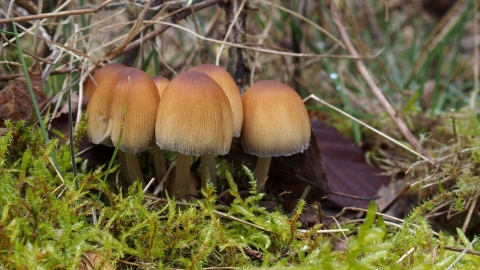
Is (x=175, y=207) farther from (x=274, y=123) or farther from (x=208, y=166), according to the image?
(x=274, y=123)

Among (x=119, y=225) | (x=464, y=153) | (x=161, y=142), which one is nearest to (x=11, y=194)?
(x=119, y=225)

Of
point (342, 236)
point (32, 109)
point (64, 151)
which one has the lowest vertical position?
point (342, 236)

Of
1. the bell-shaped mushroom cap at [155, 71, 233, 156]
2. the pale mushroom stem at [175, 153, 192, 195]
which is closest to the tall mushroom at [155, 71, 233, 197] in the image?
the bell-shaped mushroom cap at [155, 71, 233, 156]

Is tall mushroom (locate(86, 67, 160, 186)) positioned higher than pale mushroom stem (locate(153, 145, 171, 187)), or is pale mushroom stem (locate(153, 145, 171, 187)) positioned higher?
tall mushroom (locate(86, 67, 160, 186))

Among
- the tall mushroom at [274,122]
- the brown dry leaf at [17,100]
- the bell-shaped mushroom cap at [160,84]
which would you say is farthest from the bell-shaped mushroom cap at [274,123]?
the brown dry leaf at [17,100]

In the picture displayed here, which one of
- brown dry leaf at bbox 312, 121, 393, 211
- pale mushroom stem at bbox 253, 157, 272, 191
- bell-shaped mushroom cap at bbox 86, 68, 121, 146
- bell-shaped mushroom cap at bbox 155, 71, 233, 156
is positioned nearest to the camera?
bell-shaped mushroom cap at bbox 155, 71, 233, 156

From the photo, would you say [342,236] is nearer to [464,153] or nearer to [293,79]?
[464,153]

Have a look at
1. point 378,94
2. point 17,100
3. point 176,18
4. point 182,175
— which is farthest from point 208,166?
point 378,94

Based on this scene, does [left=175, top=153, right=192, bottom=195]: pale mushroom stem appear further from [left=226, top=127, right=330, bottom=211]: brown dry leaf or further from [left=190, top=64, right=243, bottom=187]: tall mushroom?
[left=226, top=127, right=330, bottom=211]: brown dry leaf
